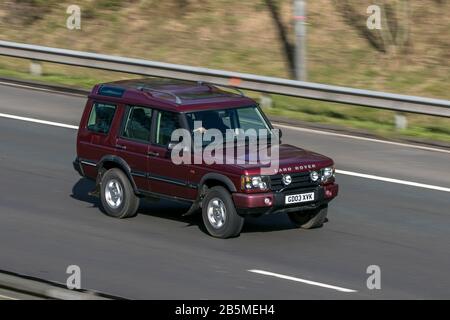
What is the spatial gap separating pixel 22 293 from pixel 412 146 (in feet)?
36.2

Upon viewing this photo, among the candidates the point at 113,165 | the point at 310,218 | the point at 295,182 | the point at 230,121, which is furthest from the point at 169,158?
the point at 310,218

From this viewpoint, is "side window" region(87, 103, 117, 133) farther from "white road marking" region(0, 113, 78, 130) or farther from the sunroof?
"white road marking" region(0, 113, 78, 130)

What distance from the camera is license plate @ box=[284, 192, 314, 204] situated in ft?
44.4

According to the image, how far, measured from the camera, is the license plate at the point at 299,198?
1354 cm

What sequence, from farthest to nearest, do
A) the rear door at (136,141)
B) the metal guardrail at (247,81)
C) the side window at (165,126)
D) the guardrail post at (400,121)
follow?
the guardrail post at (400,121), the metal guardrail at (247,81), the rear door at (136,141), the side window at (165,126)

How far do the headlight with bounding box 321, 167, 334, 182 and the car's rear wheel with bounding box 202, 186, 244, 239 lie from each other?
1.25m

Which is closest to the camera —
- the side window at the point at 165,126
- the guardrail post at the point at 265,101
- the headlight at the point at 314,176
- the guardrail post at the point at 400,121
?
the headlight at the point at 314,176

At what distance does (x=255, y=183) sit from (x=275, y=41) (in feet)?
46.4

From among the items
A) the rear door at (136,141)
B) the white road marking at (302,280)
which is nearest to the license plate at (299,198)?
the white road marking at (302,280)

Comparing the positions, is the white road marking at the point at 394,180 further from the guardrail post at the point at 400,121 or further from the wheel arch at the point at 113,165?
the wheel arch at the point at 113,165

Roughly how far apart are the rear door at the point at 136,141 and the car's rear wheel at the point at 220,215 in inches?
44.7

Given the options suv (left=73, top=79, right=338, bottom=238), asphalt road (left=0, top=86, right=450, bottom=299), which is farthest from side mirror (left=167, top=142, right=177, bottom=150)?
asphalt road (left=0, top=86, right=450, bottom=299)

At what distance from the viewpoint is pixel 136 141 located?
577 inches
